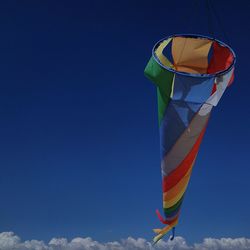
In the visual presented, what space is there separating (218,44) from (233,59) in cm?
81

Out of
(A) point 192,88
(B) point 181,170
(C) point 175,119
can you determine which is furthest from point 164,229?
(A) point 192,88

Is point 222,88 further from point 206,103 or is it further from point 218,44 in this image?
point 218,44

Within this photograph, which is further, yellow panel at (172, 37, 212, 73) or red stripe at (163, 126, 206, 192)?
red stripe at (163, 126, 206, 192)

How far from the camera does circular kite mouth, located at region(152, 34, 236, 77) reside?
1284 centimetres

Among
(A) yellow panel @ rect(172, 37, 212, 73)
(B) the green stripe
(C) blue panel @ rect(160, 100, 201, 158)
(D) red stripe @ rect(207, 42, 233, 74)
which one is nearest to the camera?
(B) the green stripe

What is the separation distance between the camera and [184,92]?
1228cm

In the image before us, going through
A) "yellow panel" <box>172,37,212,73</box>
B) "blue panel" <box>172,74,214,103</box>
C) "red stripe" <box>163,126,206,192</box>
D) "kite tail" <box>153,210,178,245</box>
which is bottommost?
"kite tail" <box>153,210,178,245</box>

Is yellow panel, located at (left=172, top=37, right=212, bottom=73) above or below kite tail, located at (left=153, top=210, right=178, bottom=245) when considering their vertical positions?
above

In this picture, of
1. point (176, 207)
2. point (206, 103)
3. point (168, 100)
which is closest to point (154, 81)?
point (168, 100)

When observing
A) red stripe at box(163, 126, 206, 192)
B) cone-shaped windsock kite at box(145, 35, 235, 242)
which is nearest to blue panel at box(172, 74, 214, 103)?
cone-shaped windsock kite at box(145, 35, 235, 242)

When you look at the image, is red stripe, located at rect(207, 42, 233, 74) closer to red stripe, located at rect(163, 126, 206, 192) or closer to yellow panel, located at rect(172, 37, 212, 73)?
yellow panel, located at rect(172, 37, 212, 73)

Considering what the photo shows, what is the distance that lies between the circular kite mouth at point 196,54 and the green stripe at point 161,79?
0.41 metres

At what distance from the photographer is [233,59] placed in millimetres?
12578

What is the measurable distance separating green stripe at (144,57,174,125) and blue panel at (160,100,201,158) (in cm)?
24
